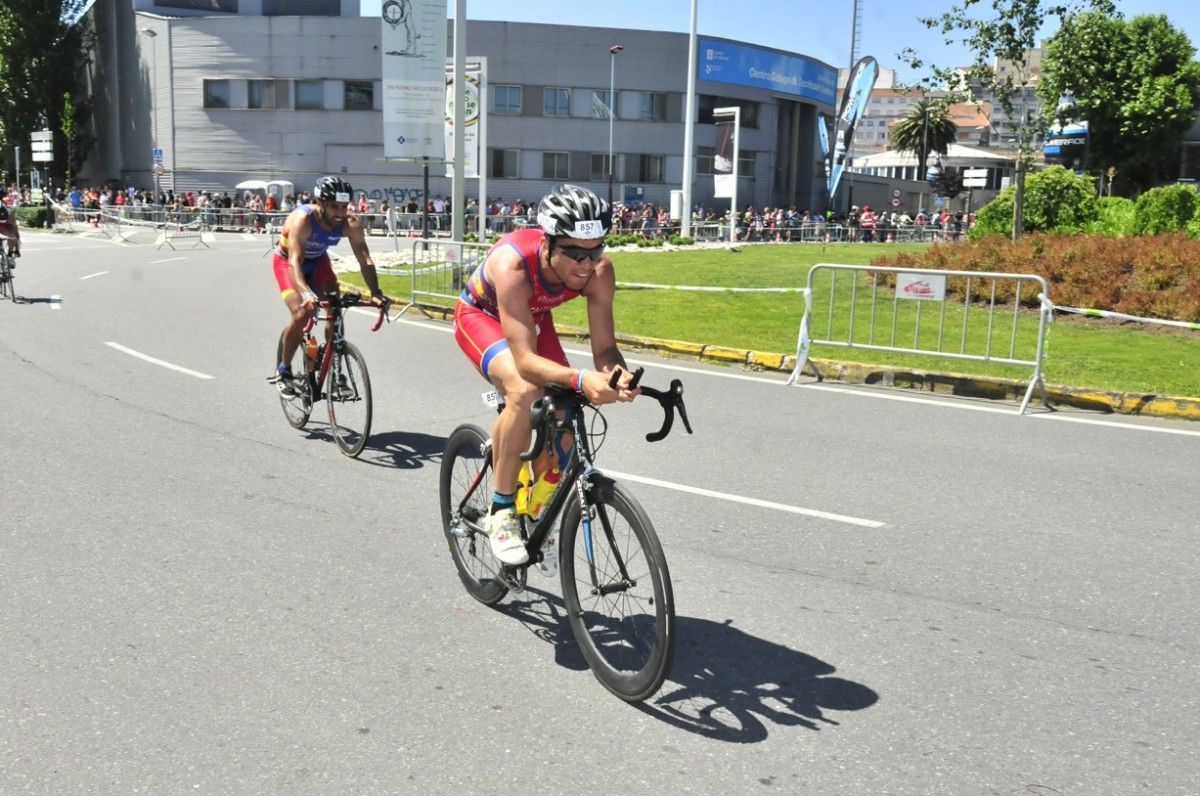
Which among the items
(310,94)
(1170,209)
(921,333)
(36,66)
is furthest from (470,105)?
(36,66)

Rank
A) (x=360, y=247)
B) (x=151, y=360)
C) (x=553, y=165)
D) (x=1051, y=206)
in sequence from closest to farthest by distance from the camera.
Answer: (x=360, y=247) → (x=151, y=360) → (x=1051, y=206) → (x=553, y=165)

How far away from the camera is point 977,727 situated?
3.90m

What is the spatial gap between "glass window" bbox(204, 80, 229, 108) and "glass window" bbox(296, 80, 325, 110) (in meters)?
3.82

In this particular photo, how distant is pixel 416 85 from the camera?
2331cm

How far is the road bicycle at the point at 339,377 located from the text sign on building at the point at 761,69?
173ft

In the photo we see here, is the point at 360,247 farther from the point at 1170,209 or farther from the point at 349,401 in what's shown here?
the point at 1170,209

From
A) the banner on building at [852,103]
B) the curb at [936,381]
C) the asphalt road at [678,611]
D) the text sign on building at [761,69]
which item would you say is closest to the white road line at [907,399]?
the asphalt road at [678,611]

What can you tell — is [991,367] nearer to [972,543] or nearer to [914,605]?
[972,543]

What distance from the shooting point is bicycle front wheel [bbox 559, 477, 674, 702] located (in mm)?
3834

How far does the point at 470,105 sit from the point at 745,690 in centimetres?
2260

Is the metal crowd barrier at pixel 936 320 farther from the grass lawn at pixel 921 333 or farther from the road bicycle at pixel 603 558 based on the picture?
the road bicycle at pixel 603 558

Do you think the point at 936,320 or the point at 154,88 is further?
the point at 154,88

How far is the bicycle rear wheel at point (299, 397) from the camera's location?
844 cm

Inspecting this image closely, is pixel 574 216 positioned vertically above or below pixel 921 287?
above
